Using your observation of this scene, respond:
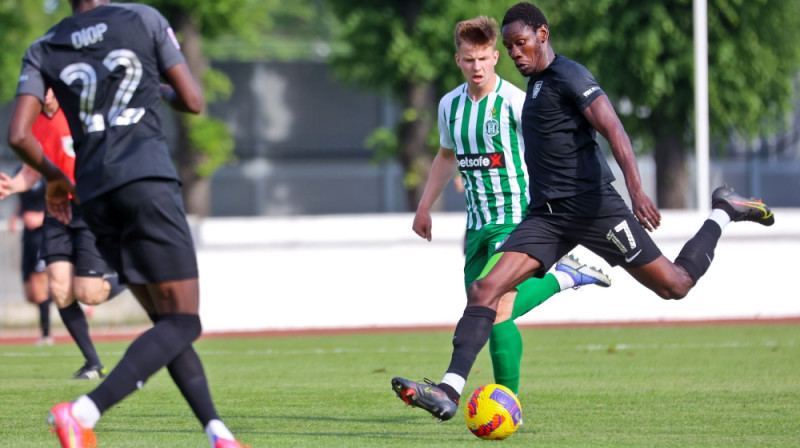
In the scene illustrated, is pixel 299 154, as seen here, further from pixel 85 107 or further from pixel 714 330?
pixel 85 107

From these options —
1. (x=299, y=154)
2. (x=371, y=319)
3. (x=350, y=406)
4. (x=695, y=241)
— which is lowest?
(x=299, y=154)

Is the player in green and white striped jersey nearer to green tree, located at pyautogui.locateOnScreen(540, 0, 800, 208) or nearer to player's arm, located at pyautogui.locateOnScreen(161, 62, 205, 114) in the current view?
player's arm, located at pyautogui.locateOnScreen(161, 62, 205, 114)

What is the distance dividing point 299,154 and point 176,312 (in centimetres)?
4075

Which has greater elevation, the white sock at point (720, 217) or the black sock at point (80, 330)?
the white sock at point (720, 217)

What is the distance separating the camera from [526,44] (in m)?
6.06

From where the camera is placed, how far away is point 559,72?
6.04 metres

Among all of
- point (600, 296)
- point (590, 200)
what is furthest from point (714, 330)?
point (590, 200)

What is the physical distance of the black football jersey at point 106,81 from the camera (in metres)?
4.75

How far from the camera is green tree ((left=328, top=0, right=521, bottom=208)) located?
31.1 metres

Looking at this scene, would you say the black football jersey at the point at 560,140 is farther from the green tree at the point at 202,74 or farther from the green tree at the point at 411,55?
the green tree at the point at 202,74

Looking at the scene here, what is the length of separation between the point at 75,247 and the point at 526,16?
4331 millimetres

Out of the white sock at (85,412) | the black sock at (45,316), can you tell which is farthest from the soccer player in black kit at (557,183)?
the black sock at (45,316)

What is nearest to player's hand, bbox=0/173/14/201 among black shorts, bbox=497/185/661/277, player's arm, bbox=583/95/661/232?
black shorts, bbox=497/185/661/277

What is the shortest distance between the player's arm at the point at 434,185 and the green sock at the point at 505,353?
0.82 metres
